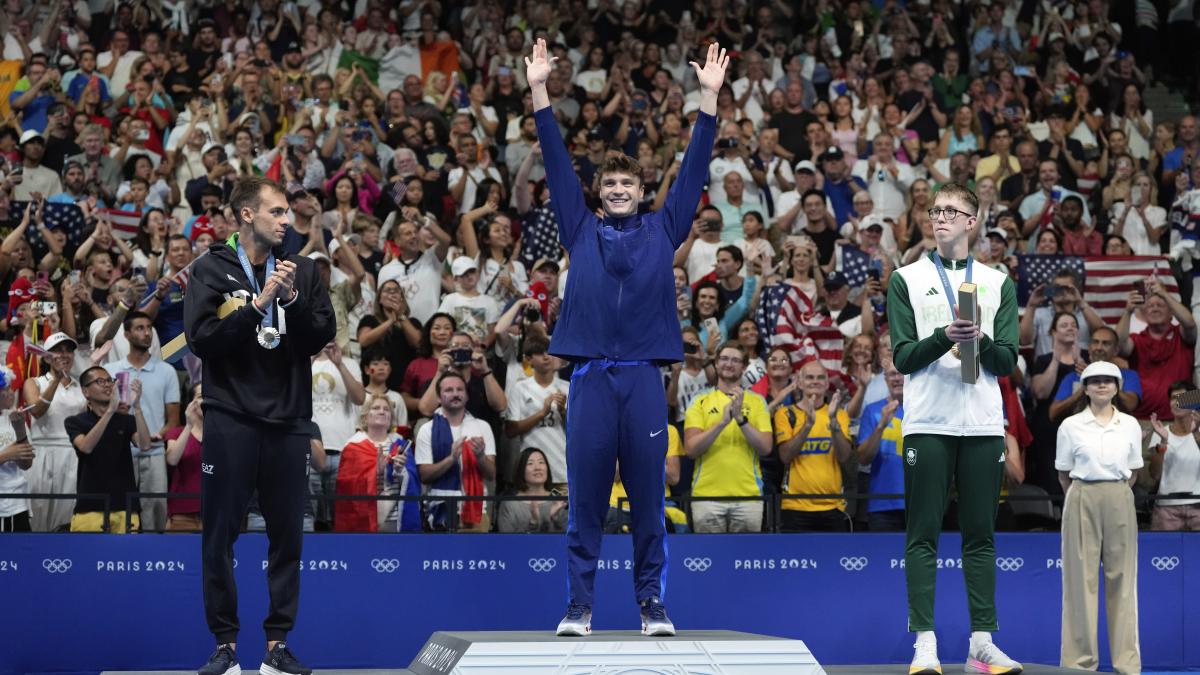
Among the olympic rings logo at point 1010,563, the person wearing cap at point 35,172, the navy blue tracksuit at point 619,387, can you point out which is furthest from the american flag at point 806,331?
the person wearing cap at point 35,172

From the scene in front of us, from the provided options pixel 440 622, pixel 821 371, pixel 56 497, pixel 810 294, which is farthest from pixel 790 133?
pixel 56 497

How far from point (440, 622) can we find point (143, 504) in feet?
7.79

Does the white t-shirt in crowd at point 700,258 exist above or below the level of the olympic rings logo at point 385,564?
above

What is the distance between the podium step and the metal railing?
379 cm

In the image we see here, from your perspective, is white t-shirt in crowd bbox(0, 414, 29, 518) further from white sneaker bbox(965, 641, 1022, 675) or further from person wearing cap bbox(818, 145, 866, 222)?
person wearing cap bbox(818, 145, 866, 222)

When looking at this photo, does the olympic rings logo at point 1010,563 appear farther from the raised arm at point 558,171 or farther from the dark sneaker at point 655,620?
the raised arm at point 558,171

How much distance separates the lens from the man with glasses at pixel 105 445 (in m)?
10.8

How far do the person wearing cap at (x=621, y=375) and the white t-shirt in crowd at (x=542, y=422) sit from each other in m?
4.71

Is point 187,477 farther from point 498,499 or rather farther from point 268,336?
point 268,336

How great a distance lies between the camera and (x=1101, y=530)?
407 inches

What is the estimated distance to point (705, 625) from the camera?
11039 millimetres

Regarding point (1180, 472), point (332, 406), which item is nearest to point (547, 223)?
point (332, 406)

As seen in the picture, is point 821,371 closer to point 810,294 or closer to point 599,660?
point 810,294

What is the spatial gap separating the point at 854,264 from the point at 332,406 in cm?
505
